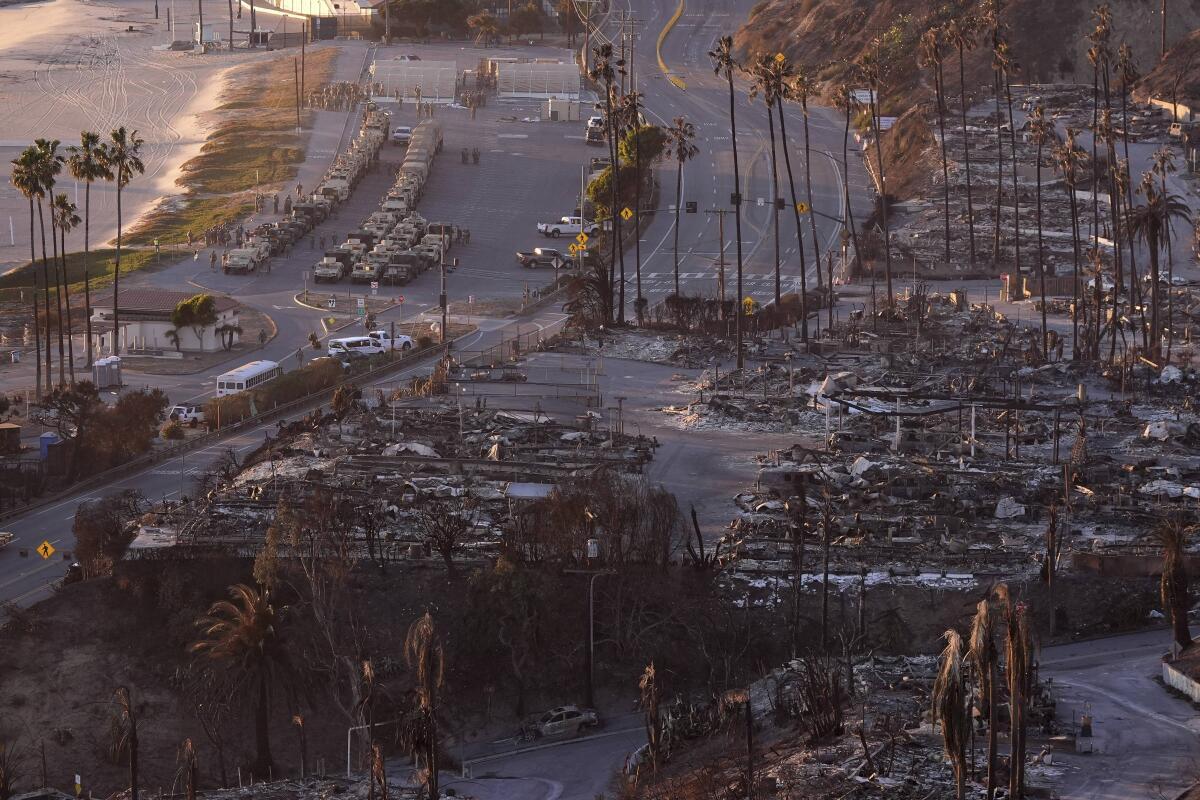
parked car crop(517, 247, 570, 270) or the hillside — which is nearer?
parked car crop(517, 247, 570, 270)

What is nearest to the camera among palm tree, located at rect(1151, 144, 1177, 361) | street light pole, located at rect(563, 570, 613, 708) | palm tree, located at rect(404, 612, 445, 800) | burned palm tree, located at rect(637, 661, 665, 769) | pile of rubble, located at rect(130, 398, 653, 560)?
palm tree, located at rect(404, 612, 445, 800)

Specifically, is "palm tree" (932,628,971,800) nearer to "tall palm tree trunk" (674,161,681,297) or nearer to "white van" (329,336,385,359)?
"white van" (329,336,385,359)

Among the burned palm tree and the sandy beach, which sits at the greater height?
the sandy beach

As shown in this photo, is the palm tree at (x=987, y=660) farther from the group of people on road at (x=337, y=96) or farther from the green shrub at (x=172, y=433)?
the group of people on road at (x=337, y=96)

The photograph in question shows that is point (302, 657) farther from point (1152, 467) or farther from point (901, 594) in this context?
point (1152, 467)

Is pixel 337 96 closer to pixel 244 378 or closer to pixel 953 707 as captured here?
pixel 244 378

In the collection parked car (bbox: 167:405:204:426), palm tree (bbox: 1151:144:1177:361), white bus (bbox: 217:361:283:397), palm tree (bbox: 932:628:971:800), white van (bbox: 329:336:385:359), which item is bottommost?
palm tree (bbox: 932:628:971:800)

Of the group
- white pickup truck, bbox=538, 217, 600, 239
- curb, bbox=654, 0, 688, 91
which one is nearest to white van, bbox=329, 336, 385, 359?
white pickup truck, bbox=538, 217, 600, 239

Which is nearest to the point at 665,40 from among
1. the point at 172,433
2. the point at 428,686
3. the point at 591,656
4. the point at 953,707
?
the point at 172,433
